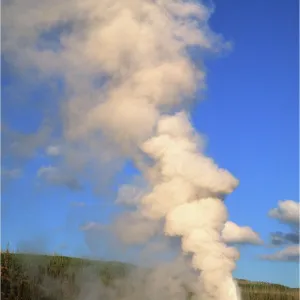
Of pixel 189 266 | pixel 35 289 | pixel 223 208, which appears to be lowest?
pixel 35 289

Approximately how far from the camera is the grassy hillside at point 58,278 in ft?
95.0

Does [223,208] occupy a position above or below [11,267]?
above

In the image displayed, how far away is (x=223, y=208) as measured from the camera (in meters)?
33.5

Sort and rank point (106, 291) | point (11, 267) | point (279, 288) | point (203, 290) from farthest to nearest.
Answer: point (279, 288) → point (106, 291) → point (203, 290) → point (11, 267)

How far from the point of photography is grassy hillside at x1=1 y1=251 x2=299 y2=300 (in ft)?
A: 95.0

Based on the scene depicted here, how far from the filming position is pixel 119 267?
38000 mm

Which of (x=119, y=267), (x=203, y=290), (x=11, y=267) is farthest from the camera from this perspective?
(x=119, y=267)

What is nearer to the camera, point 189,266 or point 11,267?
point 11,267

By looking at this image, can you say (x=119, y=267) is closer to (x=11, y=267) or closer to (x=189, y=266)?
(x=189, y=266)

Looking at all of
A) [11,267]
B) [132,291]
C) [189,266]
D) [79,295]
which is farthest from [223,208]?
[11,267]

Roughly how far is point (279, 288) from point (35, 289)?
830 inches

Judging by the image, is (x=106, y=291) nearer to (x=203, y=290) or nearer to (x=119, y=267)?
(x=119, y=267)

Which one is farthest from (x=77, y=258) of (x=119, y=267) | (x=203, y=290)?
(x=203, y=290)

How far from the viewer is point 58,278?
3391cm
